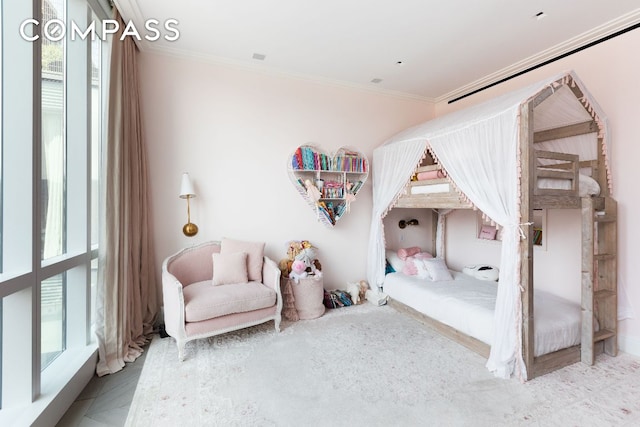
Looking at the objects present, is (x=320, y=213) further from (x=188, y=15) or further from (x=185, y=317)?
(x=188, y=15)

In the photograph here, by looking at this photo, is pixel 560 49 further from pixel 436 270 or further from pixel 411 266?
pixel 411 266

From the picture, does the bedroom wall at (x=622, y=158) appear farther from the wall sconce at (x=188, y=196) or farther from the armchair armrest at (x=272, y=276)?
the wall sconce at (x=188, y=196)

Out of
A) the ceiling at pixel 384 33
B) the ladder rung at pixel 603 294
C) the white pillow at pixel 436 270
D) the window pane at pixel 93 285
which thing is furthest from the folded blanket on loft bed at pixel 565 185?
the window pane at pixel 93 285

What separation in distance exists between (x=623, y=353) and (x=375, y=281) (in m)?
2.40

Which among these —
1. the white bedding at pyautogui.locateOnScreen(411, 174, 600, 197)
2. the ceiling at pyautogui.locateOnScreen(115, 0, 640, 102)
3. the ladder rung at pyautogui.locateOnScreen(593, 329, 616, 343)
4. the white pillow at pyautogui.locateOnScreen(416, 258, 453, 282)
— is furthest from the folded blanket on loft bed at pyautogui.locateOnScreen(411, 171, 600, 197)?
the ceiling at pyautogui.locateOnScreen(115, 0, 640, 102)

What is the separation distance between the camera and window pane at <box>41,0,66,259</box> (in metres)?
1.87

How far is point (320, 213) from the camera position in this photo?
147 inches

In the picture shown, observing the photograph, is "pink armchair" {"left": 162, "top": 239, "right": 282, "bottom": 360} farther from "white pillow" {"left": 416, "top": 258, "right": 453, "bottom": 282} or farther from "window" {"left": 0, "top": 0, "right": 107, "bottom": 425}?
"white pillow" {"left": 416, "top": 258, "right": 453, "bottom": 282}

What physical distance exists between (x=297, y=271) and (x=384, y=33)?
2651mm

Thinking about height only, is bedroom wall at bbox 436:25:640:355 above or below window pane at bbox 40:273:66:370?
above

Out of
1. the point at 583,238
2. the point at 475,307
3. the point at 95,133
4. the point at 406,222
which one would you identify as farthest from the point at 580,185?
the point at 95,133

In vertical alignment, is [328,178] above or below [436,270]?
above

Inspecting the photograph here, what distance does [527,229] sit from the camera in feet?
7.18

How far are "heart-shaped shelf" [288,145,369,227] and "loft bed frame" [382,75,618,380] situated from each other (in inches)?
51.1
